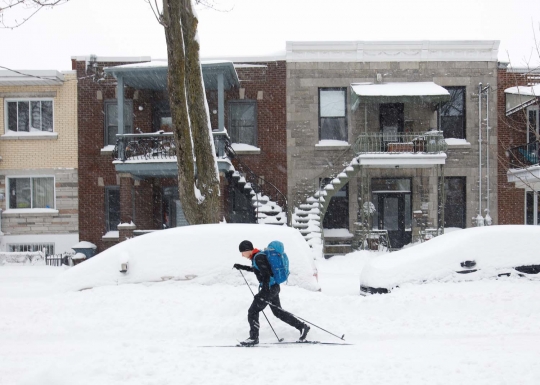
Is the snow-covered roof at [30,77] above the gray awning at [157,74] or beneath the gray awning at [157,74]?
above

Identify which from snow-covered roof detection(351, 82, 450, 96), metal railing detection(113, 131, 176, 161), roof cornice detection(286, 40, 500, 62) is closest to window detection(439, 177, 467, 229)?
snow-covered roof detection(351, 82, 450, 96)

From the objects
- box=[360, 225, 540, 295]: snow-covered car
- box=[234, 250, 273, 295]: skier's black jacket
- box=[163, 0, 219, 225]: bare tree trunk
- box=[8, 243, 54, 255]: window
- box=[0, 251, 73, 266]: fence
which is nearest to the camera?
box=[234, 250, 273, 295]: skier's black jacket

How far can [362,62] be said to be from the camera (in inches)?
740

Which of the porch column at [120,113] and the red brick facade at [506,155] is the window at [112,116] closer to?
the porch column at [120,113]

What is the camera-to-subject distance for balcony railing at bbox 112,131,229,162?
16562 millimetres

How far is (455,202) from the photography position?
19156 millimetres

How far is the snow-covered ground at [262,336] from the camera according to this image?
202 inches

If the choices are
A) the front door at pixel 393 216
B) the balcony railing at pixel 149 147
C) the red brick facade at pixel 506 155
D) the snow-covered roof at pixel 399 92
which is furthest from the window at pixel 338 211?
the red brick facade at pixel 506 155

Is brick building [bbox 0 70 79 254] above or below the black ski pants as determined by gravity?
above

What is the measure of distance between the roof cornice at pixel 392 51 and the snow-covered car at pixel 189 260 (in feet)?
38.6

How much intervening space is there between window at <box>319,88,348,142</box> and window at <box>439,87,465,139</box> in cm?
376

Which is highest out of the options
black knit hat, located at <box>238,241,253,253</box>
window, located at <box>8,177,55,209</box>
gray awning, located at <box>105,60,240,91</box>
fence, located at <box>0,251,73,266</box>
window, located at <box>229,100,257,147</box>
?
gray awning, located at <box>105,60,240,91</box>

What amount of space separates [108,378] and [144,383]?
38 centimetres

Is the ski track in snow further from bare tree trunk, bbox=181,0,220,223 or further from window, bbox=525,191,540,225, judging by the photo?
window, bbox=525,191,540,225
